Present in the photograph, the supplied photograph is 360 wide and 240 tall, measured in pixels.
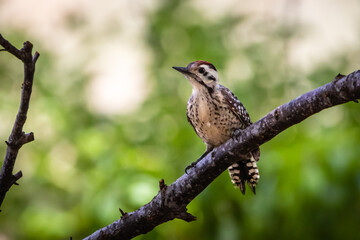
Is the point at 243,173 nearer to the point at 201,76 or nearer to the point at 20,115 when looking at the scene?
the point at 201,76

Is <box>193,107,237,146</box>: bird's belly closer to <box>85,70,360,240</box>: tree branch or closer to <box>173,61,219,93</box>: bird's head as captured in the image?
<box>173,61,219,93</box>: bird's head

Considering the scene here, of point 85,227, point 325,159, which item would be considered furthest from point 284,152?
point 85,227

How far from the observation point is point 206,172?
2162mm

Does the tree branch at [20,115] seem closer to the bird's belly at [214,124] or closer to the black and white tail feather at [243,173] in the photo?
the bird's belly at [214,124]

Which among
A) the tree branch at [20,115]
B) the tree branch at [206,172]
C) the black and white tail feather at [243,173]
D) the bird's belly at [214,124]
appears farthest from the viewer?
the black and white tail feather at [243,173]

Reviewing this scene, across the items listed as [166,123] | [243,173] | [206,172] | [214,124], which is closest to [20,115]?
[206,172]

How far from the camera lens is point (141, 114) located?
4633 mm

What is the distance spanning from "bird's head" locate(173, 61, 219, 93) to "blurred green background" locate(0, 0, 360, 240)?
2.70ft

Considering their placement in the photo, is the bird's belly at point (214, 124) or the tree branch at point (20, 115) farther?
the bird's belly at point (214, 124)

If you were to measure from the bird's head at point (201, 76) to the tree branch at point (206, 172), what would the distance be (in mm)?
895

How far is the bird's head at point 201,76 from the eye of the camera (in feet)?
9.82

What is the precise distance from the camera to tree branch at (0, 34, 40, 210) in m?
1.69

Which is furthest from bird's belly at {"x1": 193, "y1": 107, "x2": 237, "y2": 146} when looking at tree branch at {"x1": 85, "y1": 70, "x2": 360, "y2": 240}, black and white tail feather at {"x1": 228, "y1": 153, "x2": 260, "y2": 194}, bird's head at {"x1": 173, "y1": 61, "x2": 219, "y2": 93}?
tree branch at {"x1": 85, "y1": 70, "x2": 360, "y2": 240}

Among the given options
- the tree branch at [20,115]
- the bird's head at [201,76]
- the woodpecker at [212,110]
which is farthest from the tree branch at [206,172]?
the bird's head at [201,76]
